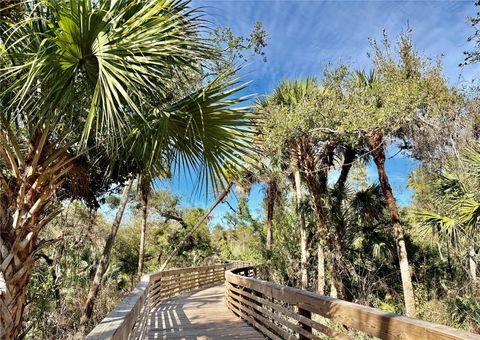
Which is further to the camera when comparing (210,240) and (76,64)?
(210,240)

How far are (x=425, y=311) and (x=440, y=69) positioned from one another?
23.9 ft

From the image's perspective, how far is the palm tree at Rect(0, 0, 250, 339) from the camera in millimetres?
2787

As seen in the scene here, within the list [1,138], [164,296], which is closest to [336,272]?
[164,296]

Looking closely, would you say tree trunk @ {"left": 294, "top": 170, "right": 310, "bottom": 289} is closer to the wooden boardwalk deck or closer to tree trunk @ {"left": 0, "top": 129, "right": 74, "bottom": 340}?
the wooden boardwalk deck

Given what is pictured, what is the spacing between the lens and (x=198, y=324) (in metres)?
6.39

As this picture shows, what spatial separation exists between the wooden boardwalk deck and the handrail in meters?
0.30

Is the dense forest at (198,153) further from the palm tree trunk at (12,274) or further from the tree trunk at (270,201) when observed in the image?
the tree trunk at (270,201)

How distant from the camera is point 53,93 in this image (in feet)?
9.82

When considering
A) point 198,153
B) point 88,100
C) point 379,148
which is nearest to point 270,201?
point 379,148

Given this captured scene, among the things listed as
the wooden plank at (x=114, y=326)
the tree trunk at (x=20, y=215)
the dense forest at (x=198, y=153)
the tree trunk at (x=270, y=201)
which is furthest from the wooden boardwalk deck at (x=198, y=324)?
the tree trunk at (x=270, y=201)

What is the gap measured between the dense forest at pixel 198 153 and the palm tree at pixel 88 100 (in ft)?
0.06

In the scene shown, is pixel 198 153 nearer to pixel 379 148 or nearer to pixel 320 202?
pixel 320 202

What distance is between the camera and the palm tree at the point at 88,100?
279 centimetres

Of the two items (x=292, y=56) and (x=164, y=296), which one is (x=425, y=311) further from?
(x=292, y=56)
